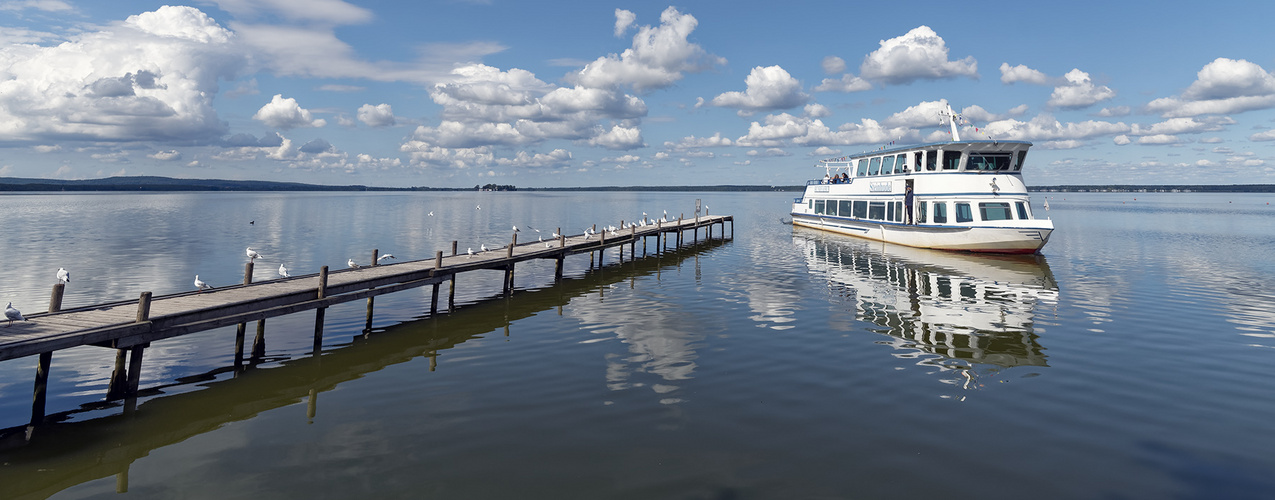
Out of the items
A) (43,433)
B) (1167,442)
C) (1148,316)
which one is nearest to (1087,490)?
(1167,442)

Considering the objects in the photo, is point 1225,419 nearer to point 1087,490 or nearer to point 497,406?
point 1087,490

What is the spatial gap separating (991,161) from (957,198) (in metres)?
2.79

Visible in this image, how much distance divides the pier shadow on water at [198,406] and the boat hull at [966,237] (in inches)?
1030

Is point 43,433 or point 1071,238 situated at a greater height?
point 1071,238

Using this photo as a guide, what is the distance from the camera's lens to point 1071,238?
50.4m

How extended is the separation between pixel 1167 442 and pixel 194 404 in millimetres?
17334

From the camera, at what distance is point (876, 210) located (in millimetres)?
42812

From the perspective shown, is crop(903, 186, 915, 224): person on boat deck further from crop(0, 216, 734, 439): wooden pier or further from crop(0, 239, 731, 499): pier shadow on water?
crop(0, 216, 734, 439): wooden pier

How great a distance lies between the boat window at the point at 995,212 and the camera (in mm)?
33281

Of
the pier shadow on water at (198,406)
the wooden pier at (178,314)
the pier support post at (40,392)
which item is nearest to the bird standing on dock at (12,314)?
the wooden pier at (178,314)

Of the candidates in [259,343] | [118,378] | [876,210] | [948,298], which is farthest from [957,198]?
[118,378]

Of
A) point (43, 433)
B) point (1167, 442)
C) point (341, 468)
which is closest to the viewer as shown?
point (341, 468)

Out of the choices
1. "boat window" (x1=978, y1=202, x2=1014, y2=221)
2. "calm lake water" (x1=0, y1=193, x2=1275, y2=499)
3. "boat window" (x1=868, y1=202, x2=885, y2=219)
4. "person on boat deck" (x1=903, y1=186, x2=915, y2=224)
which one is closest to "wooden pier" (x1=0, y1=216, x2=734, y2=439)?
"calm lake water" (x1=0, y1=193, x2=1275, y2=499)

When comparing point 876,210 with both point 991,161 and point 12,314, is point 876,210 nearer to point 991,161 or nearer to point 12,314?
point 991,161
